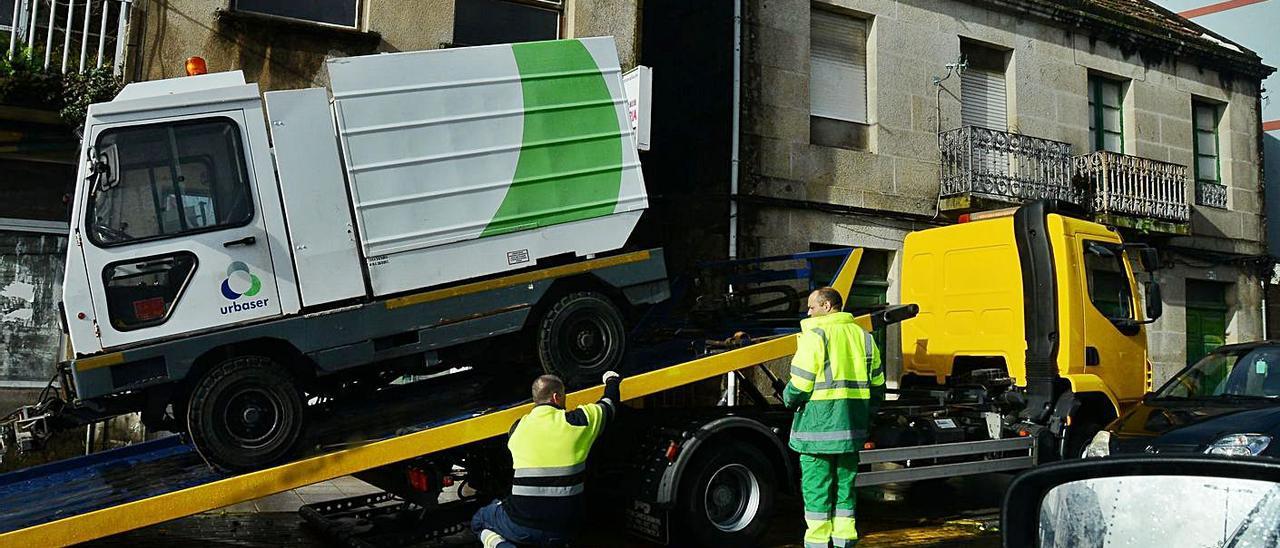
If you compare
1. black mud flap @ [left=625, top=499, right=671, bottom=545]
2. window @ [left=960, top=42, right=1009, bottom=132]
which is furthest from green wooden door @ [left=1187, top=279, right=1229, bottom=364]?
black mud flap @ [left=625, top=499, right=671, bottom=545]

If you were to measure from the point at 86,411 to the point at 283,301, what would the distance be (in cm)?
119

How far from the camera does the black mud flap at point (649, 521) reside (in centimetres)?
627

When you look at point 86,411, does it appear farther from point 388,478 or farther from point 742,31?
point 742,31

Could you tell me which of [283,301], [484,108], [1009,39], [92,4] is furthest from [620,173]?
[1009,39]

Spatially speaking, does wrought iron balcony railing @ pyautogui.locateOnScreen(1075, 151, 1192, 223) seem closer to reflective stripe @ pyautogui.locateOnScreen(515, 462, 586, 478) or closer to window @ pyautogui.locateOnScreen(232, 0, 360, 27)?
window @ pyautogui.locateOnScreen(232, 0, 360, 27)

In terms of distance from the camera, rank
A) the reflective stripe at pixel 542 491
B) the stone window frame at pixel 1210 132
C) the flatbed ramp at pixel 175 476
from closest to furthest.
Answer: the flatbed ramp at pixel 175 476, the reflective stripe at pixel 542 491, the stone window frame at pixel 1210 132

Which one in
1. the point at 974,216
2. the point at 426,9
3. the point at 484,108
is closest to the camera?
the point at 484,108

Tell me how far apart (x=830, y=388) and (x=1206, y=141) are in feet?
48.2

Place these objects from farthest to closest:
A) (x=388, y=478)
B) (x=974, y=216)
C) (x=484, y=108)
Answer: (x=974, y=216), (x=484, y=108), (x=388, y=478)

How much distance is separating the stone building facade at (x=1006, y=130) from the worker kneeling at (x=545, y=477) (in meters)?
7.29

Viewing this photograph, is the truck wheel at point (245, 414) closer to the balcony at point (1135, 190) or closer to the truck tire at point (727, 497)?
the truck tire at point (727, 497)

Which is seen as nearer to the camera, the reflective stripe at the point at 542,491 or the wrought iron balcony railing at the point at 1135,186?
the reflective stripe at the point at 542,491

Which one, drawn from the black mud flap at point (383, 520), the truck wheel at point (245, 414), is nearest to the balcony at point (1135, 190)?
the black mud flap at point (383, 520)

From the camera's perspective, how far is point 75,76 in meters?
8.59
